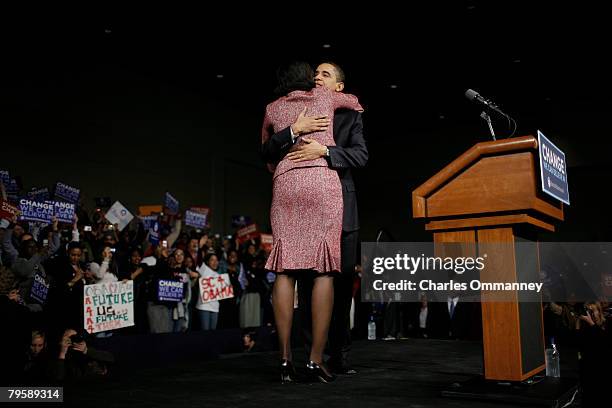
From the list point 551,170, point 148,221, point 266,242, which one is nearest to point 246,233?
point 266,242

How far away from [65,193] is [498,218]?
223 inches

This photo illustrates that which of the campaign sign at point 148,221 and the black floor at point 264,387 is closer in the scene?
the black floor at point 264,387

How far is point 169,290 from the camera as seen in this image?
19.2ft

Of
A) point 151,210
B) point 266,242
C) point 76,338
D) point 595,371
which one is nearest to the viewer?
point 595,371

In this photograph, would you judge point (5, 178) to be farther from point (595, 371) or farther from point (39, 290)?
point (595, 371)

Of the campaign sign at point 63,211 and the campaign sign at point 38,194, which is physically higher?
the campaign sign at point 38,194

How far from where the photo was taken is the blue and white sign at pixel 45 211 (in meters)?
5.35

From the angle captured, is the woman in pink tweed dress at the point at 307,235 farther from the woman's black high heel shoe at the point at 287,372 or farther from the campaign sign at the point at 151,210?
the campaign sign at the point at 151,210


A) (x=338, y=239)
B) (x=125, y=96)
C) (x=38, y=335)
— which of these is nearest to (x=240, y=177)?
(x=125, y=96)

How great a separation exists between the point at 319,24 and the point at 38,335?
569 centimetres

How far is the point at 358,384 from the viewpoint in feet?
5.78

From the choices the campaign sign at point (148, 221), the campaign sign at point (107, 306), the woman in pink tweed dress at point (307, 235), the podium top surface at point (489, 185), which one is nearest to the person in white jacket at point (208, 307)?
the campaign sign at point (148, 221)

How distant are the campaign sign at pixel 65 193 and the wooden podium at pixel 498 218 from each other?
5.44 meters

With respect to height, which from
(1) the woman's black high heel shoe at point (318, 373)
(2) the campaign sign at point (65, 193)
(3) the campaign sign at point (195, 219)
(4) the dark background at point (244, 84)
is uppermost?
(4) the dark background at point (244, 84)
